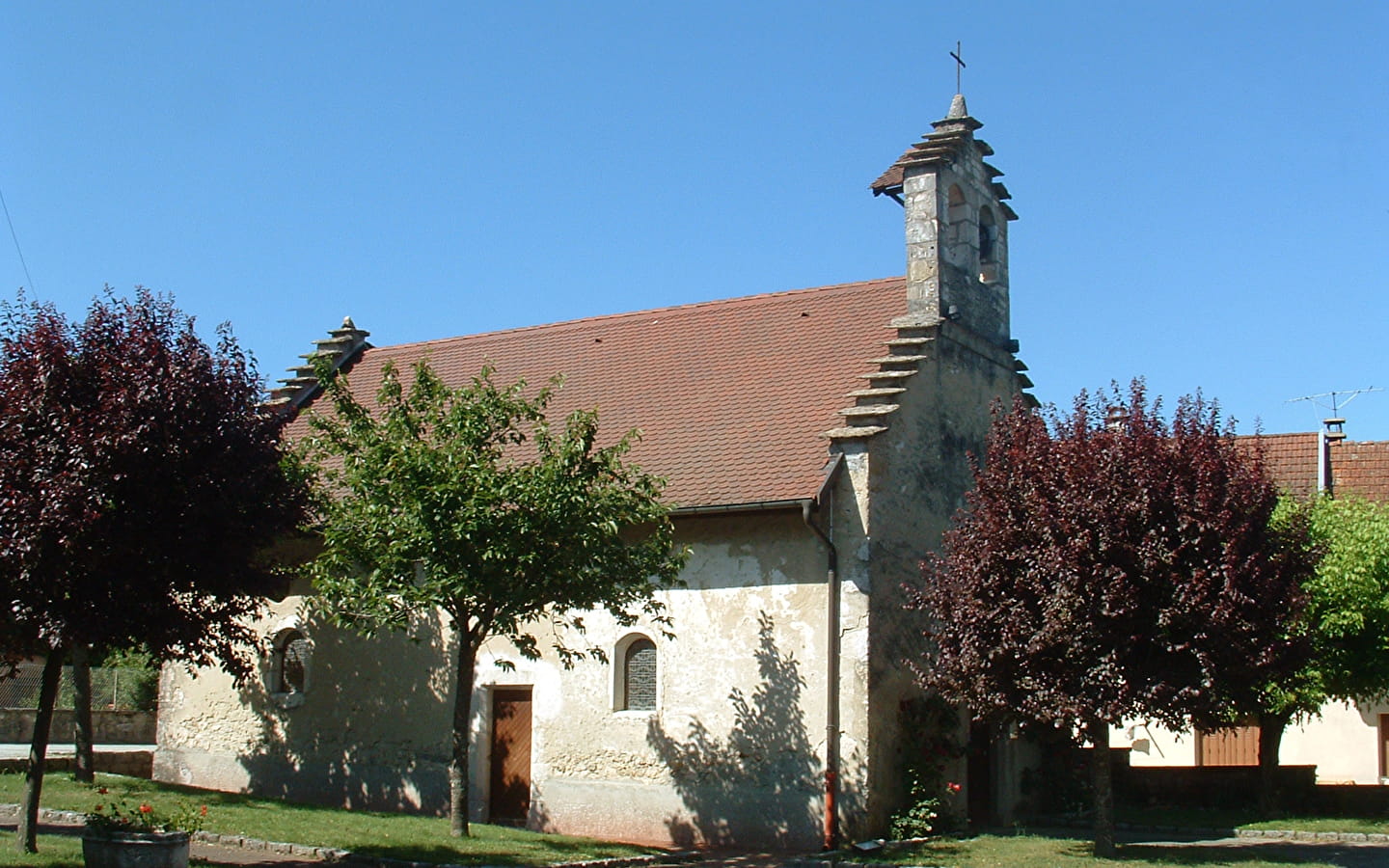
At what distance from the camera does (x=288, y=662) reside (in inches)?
854

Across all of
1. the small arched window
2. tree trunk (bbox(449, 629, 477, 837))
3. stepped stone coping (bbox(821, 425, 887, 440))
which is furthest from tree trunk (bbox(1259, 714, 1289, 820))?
the small arched window

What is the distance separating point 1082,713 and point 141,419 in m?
10.3

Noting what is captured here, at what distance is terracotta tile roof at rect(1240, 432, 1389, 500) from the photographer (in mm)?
30547

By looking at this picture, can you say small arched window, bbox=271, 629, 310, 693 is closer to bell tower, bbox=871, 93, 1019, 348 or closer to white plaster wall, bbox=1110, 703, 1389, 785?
bell tower, bbox=871, 93, 1019, 348

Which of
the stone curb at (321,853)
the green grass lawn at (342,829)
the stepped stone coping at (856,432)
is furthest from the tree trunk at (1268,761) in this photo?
the green grass lawn at (342,829)

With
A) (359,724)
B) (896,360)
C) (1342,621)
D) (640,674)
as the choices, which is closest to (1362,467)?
(1342,621)

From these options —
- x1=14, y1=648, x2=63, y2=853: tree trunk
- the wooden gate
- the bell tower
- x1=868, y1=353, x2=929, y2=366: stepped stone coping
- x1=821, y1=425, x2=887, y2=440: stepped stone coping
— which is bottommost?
the wooden gate

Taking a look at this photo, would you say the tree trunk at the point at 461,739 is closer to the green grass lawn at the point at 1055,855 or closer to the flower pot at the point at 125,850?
the flower pot at the point at 125,850

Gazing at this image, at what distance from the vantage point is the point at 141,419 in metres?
12.4

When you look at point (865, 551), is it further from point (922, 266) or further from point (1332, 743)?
point (1332, 743)

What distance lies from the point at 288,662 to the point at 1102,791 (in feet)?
42.2

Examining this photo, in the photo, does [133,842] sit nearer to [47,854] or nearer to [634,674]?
[47,854]

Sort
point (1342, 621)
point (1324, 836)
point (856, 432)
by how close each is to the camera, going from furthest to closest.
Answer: point (1342, 621) < point (1324, 836) < point (856, 432)

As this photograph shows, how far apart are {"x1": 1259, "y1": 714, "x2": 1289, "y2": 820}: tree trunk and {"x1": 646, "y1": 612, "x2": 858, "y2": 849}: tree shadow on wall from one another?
9.75 metres
